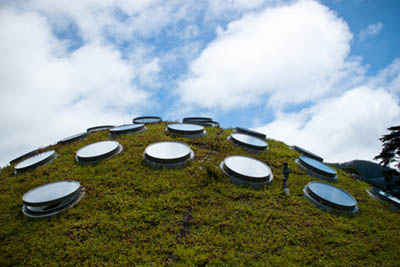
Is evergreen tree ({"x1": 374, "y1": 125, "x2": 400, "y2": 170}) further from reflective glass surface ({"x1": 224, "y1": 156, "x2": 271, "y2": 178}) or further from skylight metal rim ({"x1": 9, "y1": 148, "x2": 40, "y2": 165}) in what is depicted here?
skylight metal rim ({"x1": 9, "y1": 148, "x2": 40, "y2": 165})

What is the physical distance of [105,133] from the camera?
2331cm

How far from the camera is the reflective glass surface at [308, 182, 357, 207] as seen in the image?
14.4 m

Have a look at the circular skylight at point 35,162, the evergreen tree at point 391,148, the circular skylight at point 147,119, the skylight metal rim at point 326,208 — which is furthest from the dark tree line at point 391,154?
the circular skylight at point 35,162

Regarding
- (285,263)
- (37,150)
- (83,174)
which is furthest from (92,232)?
(37,150)

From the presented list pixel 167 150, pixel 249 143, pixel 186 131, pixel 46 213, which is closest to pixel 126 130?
pixel 186 131

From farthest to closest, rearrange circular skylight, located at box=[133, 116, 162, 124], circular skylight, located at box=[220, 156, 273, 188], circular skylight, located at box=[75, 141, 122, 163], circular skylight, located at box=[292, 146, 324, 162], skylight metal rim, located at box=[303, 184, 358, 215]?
circular skylight, located at box=[133, 116, 162, 124]
circular skylight, located at box=[292, 146, 324, 162]
circular skylight, located at box=[75, 141, 122, 163]
circular skylight, located at box=[220, 156, 273, 188]
skylight metal rim, located at box=[303, 184, 358, 215]

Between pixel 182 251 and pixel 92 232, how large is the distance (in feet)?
14.9

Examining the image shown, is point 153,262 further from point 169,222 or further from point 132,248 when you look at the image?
point 169,222

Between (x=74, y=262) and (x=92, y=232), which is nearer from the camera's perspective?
(x=74, y=262)

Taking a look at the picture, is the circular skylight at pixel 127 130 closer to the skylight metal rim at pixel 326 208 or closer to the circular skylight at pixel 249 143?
the circular skylight at pixel 249 143

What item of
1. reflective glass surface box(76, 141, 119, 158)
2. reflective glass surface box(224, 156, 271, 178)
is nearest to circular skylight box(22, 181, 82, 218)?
reflective glass surface box(76, 141, 119, 158)

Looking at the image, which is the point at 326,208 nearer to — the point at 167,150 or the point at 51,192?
the point at 167,150

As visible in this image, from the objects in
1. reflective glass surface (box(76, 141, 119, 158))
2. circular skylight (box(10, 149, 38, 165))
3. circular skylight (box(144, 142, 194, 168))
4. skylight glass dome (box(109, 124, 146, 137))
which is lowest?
circular skylight (box(144, 142, 194, 168))

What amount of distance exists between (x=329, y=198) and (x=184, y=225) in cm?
904
